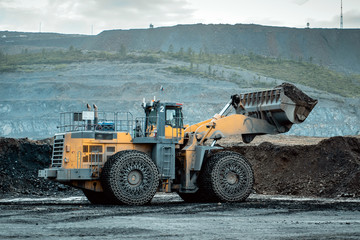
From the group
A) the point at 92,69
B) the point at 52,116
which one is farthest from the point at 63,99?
the point at 92,69

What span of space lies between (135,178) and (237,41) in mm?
168599

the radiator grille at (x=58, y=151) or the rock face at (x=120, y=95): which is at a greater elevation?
the rock face at (x=120, y=95)

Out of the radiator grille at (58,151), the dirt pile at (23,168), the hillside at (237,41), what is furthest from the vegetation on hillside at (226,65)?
the radiator grille at (58,151)

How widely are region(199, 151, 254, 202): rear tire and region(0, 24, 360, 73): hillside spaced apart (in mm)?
157354

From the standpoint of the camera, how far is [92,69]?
119062mm

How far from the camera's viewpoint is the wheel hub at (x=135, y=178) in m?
18.3

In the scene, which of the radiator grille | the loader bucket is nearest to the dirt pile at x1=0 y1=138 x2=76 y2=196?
the radiator grille

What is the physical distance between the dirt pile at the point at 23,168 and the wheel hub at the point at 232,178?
33.5ft

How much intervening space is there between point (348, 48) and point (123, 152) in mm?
171019

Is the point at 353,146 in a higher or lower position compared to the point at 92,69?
Result: lower

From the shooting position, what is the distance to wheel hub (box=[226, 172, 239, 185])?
64.7ft

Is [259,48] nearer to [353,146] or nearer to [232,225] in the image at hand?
[353,146]

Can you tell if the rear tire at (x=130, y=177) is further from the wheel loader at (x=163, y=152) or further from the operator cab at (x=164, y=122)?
the operator cab at (x=164, y=122)

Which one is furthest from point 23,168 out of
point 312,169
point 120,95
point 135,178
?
point 120,95
